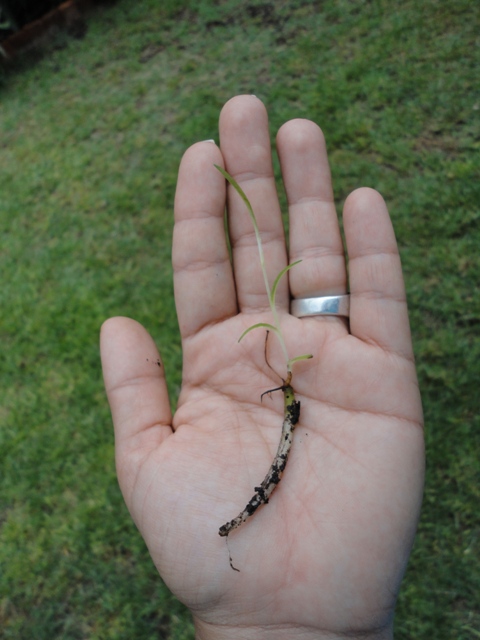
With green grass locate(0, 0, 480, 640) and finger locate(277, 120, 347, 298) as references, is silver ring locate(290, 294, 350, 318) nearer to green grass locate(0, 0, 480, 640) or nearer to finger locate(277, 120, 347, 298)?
finger locate(277, 120, 347, 298)

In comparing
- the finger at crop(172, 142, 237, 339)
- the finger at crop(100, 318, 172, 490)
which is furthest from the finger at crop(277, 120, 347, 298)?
the finger at crop(100, 318, 172, 490)

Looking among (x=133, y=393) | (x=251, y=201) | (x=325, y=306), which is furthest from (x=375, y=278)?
(x=133, y=393)

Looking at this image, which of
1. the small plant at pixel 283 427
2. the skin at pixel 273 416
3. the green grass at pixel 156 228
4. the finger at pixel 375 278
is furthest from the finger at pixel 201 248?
the green grass at pixel 156 228

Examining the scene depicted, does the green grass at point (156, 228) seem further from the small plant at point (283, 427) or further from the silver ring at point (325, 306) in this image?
the small plant at point (283, 427)

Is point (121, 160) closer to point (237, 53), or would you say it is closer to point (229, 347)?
point (237, 53)

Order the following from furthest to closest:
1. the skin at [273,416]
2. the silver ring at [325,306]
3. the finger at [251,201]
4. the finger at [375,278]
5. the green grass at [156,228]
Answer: the green grass at [156,228]
the finger at [251,201]
the silver ring at [325,306]
the finger at [375,278]
the skin at [273,416]

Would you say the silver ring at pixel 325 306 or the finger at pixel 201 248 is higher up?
the finger at pixel 201 248

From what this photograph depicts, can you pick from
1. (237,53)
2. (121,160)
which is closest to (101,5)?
(237,53)
